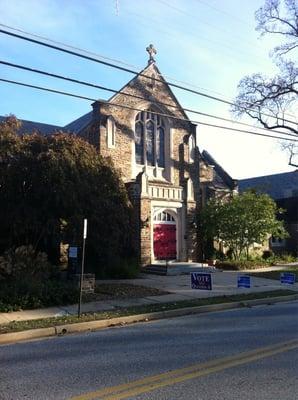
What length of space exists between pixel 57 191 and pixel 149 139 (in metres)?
14.0

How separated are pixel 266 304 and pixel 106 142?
45.9ft

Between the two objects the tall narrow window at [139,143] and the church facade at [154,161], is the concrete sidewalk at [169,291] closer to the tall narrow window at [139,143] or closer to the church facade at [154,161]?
the church facade at [154,161]

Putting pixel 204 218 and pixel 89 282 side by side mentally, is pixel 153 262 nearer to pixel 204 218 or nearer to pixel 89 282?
pixel 204 218

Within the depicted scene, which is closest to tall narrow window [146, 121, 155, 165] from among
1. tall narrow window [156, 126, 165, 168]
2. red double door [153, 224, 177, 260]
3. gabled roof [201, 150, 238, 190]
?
tall narrow window [156, 126, 165, 168]

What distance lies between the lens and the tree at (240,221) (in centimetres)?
2884

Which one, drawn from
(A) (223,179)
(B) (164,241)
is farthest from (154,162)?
(A) (223,179)

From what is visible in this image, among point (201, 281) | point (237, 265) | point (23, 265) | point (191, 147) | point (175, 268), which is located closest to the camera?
point (23, 265)

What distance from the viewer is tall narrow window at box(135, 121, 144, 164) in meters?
29.0

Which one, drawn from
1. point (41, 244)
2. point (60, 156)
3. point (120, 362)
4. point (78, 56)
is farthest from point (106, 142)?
point (120, 362)

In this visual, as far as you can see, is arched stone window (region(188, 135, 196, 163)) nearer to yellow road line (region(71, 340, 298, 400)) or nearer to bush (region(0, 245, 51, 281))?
bush (region(0, 245, 51, 281))

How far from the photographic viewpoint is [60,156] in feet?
54.5

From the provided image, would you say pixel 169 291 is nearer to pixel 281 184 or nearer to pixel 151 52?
pixel 151 52

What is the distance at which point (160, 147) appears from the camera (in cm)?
3022

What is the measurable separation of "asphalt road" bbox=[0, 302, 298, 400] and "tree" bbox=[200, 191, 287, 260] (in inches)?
689
